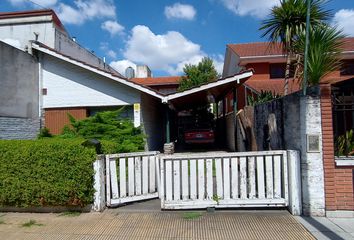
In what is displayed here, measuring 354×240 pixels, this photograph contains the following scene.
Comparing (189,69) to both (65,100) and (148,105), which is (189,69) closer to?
(148,105)

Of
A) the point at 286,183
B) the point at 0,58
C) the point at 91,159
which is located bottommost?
the point at 286,183

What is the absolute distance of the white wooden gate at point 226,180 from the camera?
6.21 m

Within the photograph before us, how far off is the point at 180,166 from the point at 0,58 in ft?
26.2

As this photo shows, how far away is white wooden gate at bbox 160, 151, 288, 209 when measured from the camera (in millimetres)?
6211

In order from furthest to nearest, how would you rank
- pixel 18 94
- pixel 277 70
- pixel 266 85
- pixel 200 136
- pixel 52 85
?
1. pixel 277 70
2. pixel 266 85
3. pixel 200 136
4. pixel 52 85
5. pixel 18 94

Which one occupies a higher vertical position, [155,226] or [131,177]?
[131,177]

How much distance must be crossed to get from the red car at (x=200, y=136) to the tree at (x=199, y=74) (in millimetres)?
15754

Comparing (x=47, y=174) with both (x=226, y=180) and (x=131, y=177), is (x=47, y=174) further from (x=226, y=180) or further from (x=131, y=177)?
(x=226, y=180)

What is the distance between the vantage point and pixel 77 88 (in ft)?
43.6

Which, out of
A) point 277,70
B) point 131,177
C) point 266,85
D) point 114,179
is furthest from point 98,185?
point 277,70

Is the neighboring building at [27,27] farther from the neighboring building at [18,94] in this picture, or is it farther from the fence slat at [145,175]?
the fence slat at [145,175]

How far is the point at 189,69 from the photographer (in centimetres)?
3734

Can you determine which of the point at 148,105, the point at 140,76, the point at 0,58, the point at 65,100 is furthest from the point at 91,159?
the point at 140,76

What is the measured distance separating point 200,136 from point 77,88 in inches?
303
